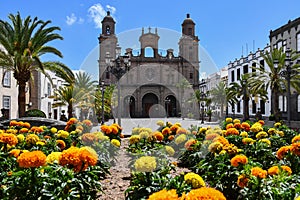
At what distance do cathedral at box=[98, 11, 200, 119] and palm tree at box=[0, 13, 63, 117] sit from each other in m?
3.53

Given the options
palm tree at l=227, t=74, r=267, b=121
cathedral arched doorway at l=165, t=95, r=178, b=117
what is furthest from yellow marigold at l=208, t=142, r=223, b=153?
cathedral arched doorway at l=165, t=95, r=178, b=117

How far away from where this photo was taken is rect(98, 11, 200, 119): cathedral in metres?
10.7

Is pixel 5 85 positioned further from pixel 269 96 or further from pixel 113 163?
pixel 269 96

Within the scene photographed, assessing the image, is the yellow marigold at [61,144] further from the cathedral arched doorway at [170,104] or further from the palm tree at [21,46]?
the cathedral arched doorway at [170,104]

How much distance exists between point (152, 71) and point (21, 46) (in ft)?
33.5

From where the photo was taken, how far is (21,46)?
17766 millimetres

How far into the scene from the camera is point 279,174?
12.9 feet

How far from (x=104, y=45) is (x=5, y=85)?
15245 millimetres

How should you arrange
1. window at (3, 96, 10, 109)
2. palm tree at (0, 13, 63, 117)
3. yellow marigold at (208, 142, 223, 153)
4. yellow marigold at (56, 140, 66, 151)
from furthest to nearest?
→ 1. window at (3, 96, 10, 109)
2. palm tree at (0, 13, 63, 117)
3. yellow marigold at (56, 140, 66, 151)
4. yellow marigold at (208, 142, 223, 153)

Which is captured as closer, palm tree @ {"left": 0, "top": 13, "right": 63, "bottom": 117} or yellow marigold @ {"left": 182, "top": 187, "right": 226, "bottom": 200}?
yellow marigold @ {"left": 182, "top": 187, "right": 226, "bottom": 200}

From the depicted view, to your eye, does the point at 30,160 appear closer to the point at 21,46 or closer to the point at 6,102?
the point at 21,46

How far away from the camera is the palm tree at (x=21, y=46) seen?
17.5 metres

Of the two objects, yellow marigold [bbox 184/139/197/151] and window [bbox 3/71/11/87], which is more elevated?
window [bbox 3/71/11/87]

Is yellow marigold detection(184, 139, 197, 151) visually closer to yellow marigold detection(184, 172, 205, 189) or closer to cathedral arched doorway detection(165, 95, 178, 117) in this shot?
yellow marigold detection(184, 172, 205, 189)
